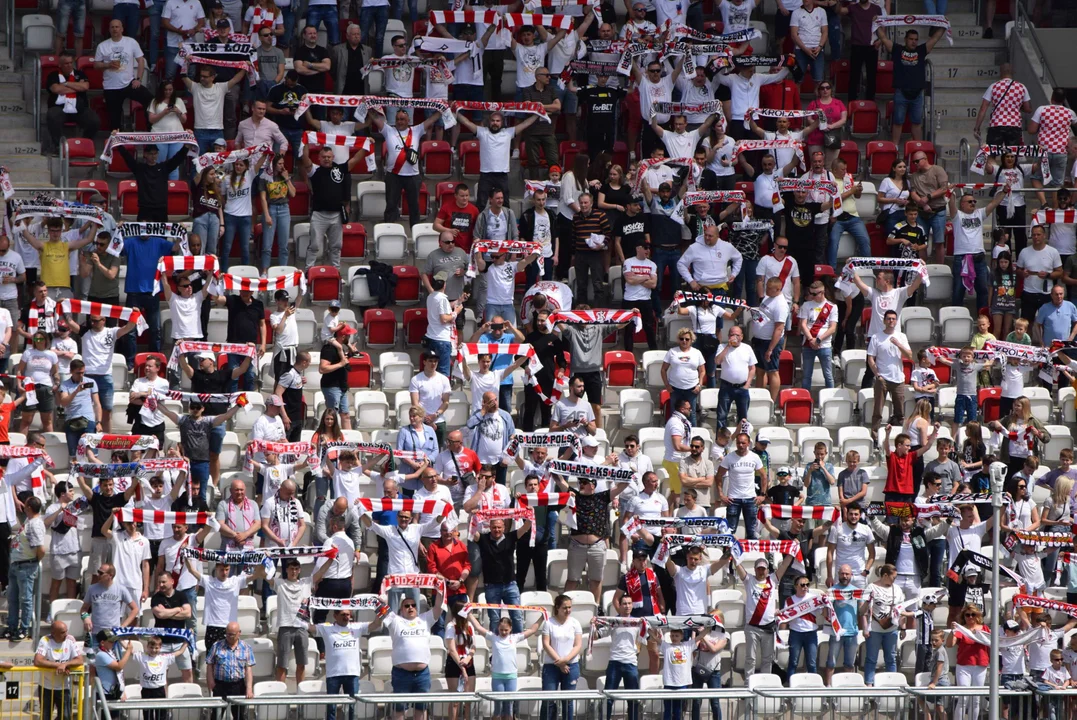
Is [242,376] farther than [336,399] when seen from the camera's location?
Yes

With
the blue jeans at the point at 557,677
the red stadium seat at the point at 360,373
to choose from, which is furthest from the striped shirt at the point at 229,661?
the red stadium seat at the point at 360,373

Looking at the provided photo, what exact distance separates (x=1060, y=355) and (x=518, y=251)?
7226mm

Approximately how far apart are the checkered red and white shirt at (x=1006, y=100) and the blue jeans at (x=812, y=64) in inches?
99.9

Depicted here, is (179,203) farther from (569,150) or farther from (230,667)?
(230,667)

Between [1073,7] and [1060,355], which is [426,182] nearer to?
[1060,355]

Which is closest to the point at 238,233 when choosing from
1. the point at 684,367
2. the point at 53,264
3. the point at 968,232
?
the point at 53,264

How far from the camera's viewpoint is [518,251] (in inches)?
1098

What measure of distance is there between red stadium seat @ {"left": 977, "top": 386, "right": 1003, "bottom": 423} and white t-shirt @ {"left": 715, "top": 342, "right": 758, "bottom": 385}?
3.30 metres

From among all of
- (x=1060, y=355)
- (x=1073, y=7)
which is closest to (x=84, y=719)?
(x=1060, y=355)

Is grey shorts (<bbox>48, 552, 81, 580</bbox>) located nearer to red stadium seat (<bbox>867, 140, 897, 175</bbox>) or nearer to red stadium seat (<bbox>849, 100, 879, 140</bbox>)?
red stadium seat (<bbox>867, 140, 897, 175</bbox>)

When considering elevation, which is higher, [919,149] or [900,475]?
[919,149]

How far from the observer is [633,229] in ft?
94.1

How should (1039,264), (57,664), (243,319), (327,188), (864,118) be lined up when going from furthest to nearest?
(864,118) → (1039,264) → (327,188) → (243,319) → (57,664)

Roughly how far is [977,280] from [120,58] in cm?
1236
